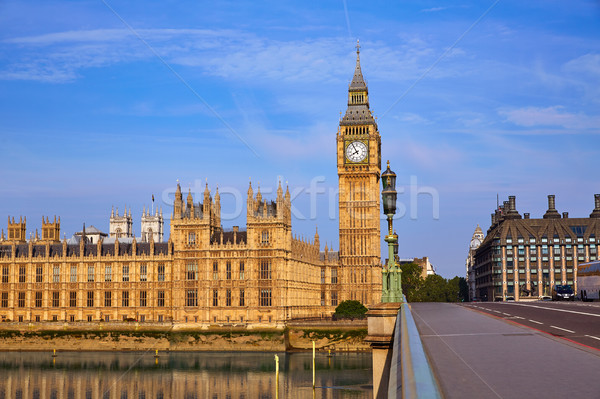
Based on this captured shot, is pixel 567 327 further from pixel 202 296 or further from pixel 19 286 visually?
pixel 19 286

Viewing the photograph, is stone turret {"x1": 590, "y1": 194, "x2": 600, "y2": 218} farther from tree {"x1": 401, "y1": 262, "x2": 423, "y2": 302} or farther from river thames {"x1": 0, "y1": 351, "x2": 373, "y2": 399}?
river thames {"x1": 0, "y1": 351, "x2": 373, "y2": 399}

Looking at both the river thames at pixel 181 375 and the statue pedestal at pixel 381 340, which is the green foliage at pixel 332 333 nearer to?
the river thames at pixel 181 375

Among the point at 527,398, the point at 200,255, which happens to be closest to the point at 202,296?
the point at 200,255

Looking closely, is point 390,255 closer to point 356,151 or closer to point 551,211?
point 356,151

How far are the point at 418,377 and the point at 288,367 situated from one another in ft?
300

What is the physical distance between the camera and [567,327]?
31516 mm

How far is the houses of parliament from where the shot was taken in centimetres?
12162

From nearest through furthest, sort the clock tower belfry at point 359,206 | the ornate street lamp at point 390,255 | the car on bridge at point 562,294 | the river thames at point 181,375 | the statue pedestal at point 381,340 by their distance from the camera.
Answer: the statue pedestal at point 381,340 → the ornate street lamp at point 390,255 → the river thames at point 181,375 → the car on bridge at point 562,294 → the clock tower belfry at point 359,206

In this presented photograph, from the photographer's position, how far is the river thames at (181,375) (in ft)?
260

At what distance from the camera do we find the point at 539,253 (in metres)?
178

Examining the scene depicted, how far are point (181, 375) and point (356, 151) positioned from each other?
231 ft

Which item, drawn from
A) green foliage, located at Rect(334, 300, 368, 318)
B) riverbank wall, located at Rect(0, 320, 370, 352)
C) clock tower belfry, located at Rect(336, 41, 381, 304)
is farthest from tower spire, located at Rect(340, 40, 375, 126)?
riverbank wall, located at Rect(0, 320, 370, 352)

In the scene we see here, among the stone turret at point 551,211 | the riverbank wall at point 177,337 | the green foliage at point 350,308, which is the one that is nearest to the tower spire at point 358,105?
the green foliage at point 350,308

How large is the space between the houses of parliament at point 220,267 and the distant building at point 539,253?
4861 centimetres
